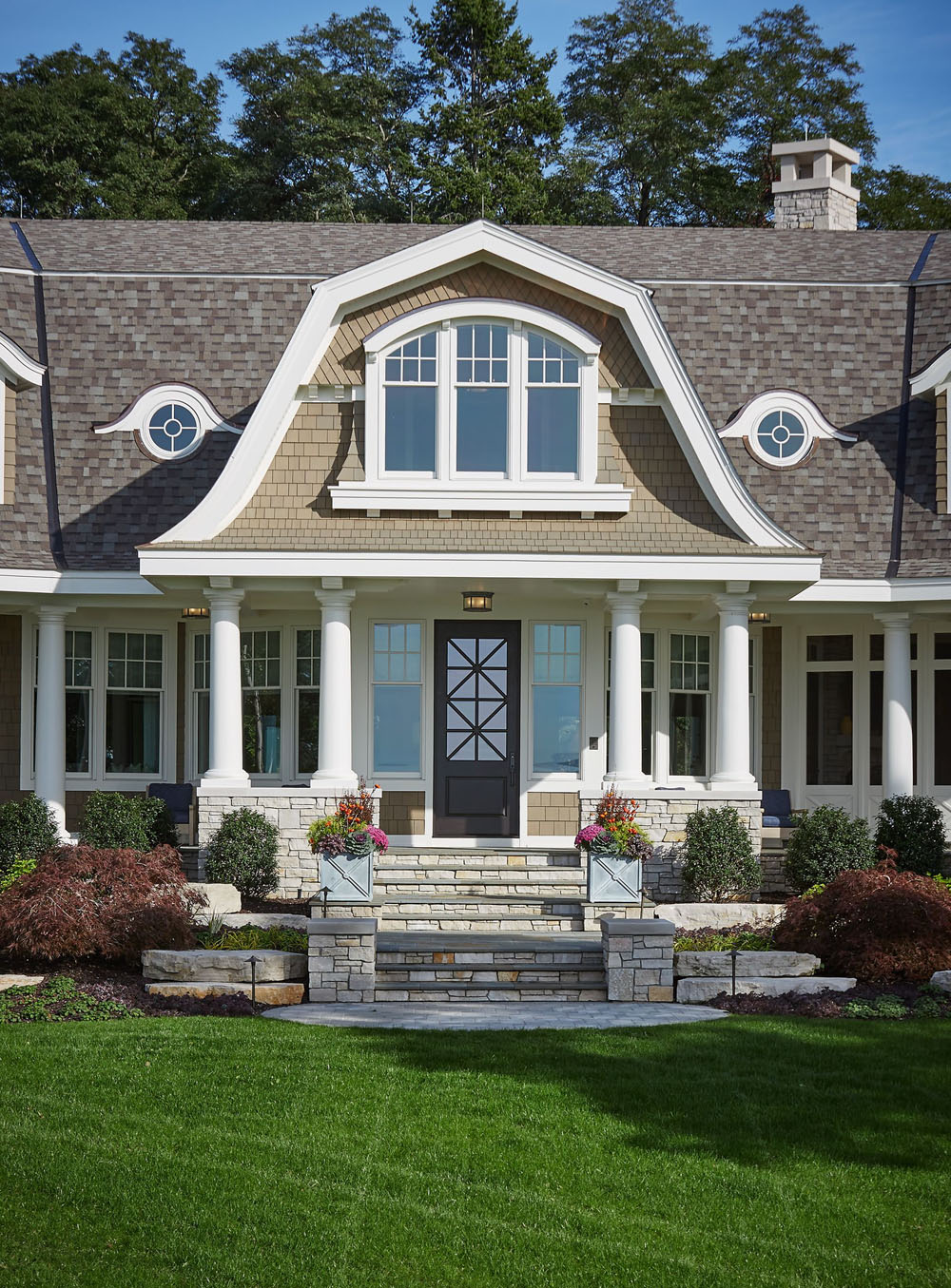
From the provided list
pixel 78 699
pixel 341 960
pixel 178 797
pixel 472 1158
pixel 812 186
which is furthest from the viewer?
pixel 812 186

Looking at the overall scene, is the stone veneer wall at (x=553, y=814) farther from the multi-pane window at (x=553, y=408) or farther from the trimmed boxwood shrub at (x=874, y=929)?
the trimmed boxwood shrub at (x=874, y=929)

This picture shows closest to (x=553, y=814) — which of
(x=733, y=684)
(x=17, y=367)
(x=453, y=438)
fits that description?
(x=733, y=684)

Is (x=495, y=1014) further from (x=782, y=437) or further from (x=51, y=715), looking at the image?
(x=782, y=437)

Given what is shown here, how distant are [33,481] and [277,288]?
3635 mm

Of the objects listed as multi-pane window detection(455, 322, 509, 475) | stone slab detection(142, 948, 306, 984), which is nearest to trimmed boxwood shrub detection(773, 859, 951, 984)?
stone slab detection(142, 948, 306, 984)

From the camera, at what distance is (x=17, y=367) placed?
51.5 ft

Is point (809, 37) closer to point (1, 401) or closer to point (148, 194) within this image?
point (148, 194)

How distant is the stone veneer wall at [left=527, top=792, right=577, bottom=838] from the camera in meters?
15.2

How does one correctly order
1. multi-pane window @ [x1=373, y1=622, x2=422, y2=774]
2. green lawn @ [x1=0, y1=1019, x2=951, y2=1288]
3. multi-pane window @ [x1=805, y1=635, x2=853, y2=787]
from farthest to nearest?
multi-pane window @ [x1=805, y1=635, x2=853, y2=787] < multi-pane window @ [x1=373, y1=622, x2=422, y2=774] < green lawn @ [x1=0, y1=1019, x2=951, y2=1288]

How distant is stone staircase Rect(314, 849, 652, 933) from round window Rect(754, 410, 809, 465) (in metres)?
5.21

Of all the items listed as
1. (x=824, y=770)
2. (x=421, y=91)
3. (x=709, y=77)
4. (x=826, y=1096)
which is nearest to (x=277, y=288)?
(x=824, y=770)

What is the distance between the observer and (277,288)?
16719 mm

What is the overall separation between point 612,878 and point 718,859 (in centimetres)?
163

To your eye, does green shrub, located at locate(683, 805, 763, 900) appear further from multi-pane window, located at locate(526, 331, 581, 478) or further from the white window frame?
multi-pane window, located at locate(526, 331, 581, 478)
